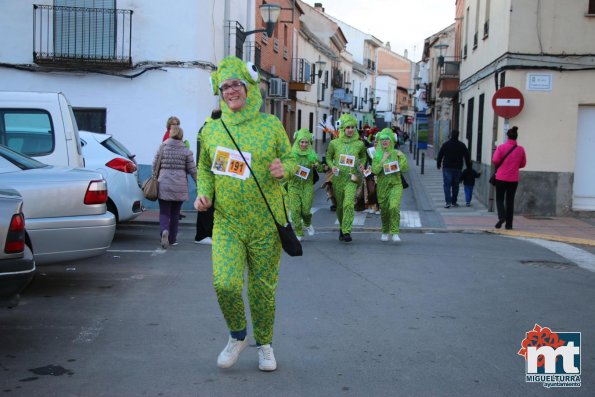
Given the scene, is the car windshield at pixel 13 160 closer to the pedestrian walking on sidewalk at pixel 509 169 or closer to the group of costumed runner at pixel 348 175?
the group of costumed runner at pixel 348 175

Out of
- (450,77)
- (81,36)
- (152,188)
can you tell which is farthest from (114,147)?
(450,77)

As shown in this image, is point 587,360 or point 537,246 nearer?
point 587,360

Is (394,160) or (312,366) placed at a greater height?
(394,160)

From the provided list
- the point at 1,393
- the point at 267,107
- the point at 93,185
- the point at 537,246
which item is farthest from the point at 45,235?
the point at 267,107

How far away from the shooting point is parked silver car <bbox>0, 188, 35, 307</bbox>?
488 centimetres

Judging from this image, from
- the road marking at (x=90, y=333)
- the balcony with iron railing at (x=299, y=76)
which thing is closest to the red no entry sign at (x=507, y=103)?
the road marking at (x=90, y=333)

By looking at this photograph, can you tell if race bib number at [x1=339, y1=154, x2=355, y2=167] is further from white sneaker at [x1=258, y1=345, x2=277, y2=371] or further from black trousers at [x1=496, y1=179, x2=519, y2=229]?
white sneaker at [x1=258, y1=345, x2=277, y2=371]

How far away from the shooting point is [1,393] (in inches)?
170

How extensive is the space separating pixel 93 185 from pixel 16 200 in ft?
6.19

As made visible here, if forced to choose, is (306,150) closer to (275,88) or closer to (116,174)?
(116,174)

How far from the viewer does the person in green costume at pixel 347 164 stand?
1051 cm

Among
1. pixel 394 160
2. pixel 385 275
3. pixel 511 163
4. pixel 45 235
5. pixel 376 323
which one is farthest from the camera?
pixel 511 163

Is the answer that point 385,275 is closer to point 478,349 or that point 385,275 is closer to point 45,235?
point 478,349

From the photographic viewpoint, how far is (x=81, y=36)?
647 inches
